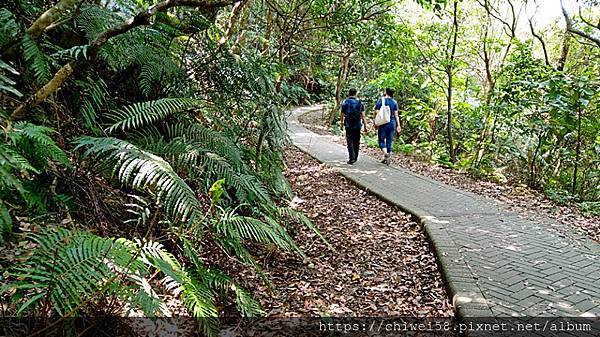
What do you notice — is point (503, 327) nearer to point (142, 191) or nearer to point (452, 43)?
point (142, 191)

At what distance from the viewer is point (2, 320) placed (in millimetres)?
2053

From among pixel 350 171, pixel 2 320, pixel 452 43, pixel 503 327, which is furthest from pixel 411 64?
pixel 2 320

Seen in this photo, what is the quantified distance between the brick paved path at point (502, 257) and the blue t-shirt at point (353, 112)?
7.28 feet

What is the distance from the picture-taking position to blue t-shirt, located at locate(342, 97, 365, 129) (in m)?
8.95

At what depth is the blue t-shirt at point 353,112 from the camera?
352 inches

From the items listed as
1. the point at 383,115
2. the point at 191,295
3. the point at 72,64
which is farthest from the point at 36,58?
the point at 383,115

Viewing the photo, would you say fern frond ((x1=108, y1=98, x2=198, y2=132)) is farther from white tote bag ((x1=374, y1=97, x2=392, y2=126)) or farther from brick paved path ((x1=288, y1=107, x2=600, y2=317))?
white tote bag ((x1=374, y1=97, x2=392, y2=126))

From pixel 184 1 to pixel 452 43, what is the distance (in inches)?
339

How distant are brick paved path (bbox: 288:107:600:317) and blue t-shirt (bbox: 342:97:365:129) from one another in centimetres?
222

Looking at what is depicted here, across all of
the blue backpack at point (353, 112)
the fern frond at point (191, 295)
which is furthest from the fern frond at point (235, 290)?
the blue backpack at point (353, 112)

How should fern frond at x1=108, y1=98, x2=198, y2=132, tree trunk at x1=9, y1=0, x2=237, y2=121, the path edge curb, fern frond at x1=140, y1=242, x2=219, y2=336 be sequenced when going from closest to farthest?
fern frond at x1=140, y1=242, x2=219, y2=336 → tree trunk at x1=9, y1=0, x2=237, y2=121 → the path edge curb → fern frond at x1=108, y1=98, x2=198, y2=132

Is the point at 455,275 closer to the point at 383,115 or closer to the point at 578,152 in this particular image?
the point at 578,152

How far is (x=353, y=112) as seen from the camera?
353 inches

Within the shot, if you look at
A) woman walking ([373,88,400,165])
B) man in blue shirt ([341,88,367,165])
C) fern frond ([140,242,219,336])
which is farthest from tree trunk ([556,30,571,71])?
fern frond ([140,242,219,336])
